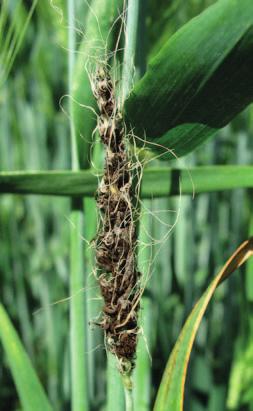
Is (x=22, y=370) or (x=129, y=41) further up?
(x=129, y=41)

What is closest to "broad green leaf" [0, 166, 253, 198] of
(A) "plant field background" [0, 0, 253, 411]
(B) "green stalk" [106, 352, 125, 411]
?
(B) "green stalk" [106, 352, 125, 411]

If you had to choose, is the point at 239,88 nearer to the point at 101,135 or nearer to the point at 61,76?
the point at 101,135

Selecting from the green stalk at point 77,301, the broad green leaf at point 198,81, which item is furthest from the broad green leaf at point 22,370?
the broad green leaf at point 198,81

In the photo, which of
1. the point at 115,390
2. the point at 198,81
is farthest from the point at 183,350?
the point at 198,81

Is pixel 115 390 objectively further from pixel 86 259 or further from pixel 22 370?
pixel 86 259

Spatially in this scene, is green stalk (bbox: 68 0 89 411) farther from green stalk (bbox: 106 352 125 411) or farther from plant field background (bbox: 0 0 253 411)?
plant field background (bbox: 0 0 253 411)

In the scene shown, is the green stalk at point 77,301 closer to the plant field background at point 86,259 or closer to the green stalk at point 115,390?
the green stalk at point 115,390

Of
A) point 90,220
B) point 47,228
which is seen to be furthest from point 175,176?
point 47,228
